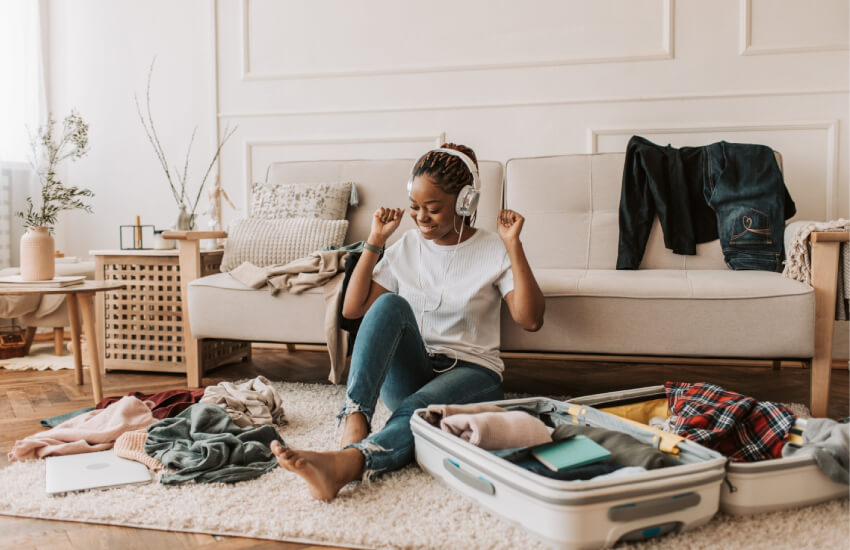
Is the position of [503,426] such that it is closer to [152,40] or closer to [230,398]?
[230,398]

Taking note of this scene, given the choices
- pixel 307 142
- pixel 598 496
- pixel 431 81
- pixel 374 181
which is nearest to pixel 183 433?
pixel 598 496

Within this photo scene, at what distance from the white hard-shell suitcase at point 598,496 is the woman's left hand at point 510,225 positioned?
57cm

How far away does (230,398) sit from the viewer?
6.34 feet

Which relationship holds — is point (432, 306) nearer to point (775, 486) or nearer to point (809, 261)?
point (775, 486)

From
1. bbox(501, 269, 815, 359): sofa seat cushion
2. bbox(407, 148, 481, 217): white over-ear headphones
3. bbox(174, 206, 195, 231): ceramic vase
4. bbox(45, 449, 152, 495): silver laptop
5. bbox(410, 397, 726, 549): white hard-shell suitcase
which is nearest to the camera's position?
bbox(410, 397, 726, 549): white hard-shell suitcase

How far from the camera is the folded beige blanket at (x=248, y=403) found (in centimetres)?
186

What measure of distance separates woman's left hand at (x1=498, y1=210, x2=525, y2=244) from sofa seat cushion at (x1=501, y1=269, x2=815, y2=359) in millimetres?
419

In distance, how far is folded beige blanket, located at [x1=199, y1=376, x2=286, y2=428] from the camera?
1857 mm

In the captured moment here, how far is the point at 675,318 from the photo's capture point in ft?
6.84

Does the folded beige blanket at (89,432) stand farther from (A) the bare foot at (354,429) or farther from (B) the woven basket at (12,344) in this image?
(B) the woven basket at (12,344)

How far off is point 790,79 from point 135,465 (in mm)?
2908

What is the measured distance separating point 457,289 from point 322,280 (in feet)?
2.23

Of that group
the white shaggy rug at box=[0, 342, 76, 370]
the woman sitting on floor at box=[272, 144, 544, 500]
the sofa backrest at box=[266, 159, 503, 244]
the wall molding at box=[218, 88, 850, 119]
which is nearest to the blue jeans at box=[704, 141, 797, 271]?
the wall molding at box=[218, 88, 850, 119]

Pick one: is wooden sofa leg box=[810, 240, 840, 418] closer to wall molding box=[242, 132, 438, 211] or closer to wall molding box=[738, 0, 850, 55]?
wall molding box=[738, 0, 850, 55]
